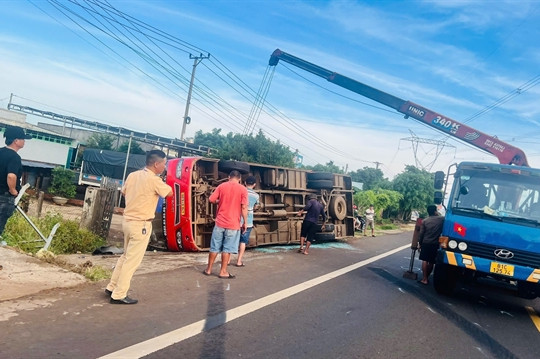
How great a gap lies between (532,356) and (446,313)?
159 centimetres

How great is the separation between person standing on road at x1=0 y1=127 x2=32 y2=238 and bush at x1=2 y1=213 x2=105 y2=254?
2081 millimetres

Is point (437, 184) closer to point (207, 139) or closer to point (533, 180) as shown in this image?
point (533, 180)

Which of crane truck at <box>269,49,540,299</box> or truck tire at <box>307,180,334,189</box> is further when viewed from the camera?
truck tire at <box>307,180,334,189</box>

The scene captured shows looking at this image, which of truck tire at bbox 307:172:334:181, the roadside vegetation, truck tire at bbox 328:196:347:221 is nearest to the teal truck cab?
the roadside vegetation

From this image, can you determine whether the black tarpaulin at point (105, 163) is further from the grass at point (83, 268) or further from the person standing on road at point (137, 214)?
the person standing on road at point (137, 214)

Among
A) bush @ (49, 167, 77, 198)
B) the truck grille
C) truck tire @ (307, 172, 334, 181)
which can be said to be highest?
truck tire @ (307, 172, 334, 181)

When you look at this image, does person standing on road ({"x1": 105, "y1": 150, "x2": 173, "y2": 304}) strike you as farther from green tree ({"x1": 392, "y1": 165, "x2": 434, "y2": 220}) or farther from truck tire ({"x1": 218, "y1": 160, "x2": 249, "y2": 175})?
green tree ({"x1": 392, "y1": 165, "x2": 434, "y2": 220})

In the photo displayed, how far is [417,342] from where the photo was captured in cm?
473

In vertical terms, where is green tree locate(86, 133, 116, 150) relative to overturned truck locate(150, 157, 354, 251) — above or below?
above

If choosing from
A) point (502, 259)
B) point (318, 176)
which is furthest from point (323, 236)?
point (502, 259)

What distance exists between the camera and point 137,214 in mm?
5059

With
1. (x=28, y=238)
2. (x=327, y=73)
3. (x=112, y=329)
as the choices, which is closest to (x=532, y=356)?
(x=112, y=329)

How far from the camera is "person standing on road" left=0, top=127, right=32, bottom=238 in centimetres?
555

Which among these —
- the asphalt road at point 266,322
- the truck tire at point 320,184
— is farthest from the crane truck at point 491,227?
the truck tire at point 320,184
